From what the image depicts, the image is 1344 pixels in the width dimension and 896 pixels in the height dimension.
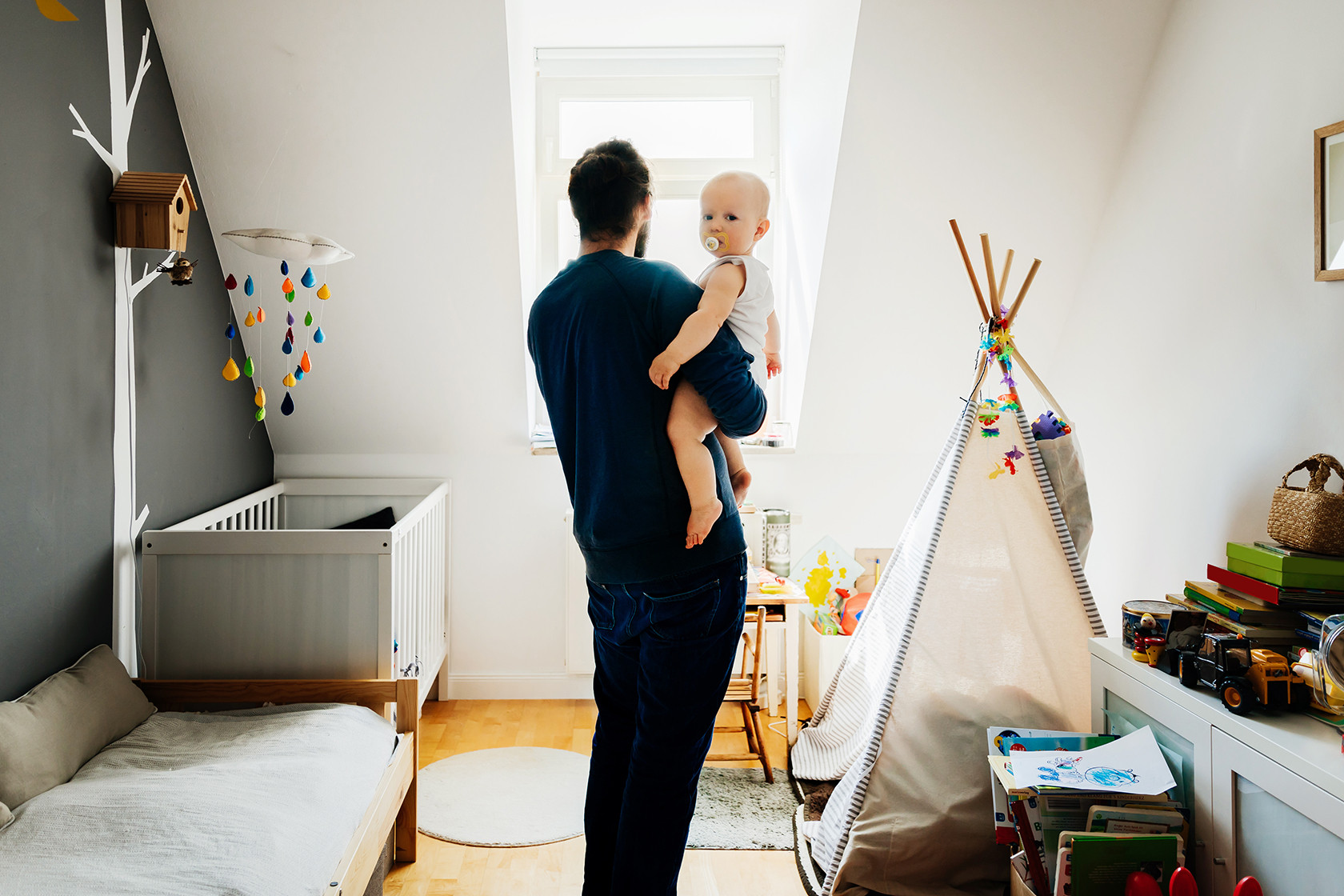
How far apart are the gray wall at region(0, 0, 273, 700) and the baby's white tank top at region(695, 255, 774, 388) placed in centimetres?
133

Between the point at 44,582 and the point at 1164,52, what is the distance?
281 cm

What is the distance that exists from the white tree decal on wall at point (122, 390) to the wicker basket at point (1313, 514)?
2.39m

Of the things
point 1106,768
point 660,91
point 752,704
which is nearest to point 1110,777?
point 1106,768

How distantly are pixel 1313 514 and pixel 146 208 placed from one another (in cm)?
241

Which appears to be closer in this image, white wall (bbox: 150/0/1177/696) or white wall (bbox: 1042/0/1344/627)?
white wall (bbox: 1042/0/1344/627)

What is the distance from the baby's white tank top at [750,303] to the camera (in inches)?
50.4

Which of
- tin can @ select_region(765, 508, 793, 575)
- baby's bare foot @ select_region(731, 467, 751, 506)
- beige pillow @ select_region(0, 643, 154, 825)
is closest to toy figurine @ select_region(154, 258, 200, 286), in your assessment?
beige pillow @ select_region(0, 643, 154, 825)

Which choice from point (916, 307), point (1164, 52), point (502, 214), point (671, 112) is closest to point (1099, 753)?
point (916, 307)

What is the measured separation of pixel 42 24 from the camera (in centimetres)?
169

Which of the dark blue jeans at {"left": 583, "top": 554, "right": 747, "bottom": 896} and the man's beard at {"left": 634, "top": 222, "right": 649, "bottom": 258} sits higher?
the man's beard at {"left": 634, "top": 222, "right": 649, "bottom": 258}

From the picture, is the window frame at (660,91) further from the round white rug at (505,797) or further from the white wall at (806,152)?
the round white rug at (505,797)

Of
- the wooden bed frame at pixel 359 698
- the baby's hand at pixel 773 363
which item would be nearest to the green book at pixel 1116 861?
the baby's hand at pixel 773 363

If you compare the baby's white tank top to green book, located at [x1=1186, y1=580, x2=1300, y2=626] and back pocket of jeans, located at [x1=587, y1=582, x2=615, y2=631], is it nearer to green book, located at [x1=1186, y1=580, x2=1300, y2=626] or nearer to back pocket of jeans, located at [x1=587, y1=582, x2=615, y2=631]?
back pocket of jeans, located at [x1=587, y1=582, x2=615, y2=631]

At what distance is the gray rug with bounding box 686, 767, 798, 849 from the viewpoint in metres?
2.10
